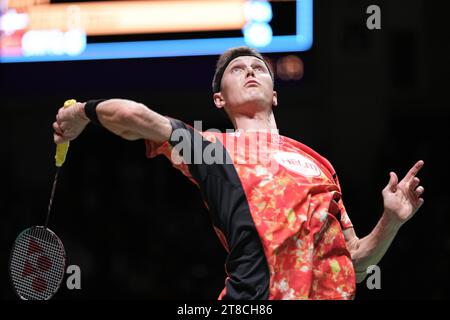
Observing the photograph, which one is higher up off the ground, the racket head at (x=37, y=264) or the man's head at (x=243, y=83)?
the man's head at (x=243, y=83)

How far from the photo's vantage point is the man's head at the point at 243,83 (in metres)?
3.18

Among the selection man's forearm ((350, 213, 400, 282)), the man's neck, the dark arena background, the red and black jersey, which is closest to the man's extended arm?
man's forearm ((350, 213, 400, 282))

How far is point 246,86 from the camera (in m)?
3.19

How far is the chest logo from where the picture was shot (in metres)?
2.96

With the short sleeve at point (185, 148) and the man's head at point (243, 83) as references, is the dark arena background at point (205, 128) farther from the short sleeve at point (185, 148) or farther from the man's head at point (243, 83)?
the short sleeve at point (185, 148)

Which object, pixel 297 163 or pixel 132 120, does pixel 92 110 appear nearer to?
pixel 132 120

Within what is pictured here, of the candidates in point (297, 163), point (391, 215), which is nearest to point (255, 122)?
point (297, 163)

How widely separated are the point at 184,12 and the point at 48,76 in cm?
110

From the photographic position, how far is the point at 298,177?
115 inches

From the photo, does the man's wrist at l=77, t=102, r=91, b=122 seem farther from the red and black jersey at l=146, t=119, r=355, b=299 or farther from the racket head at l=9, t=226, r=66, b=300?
the racket head at l=9, t=226, r=66, b=300

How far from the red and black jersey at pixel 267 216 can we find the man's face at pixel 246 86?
0.20 meters

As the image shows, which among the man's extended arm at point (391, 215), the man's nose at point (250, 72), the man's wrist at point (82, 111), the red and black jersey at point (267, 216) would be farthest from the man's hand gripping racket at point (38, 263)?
the man's extended arm at point (391, 215)

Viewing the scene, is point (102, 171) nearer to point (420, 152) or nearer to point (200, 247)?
point (200, 247)
